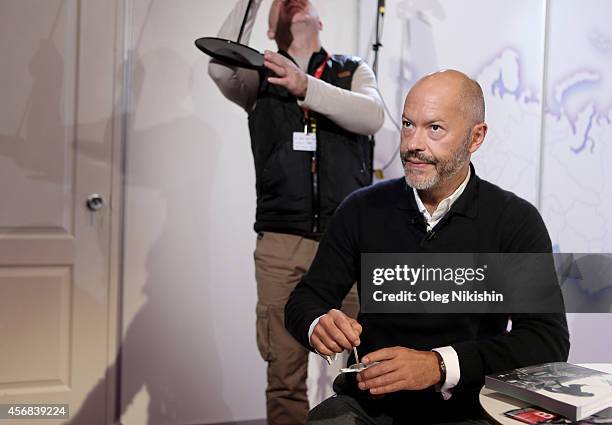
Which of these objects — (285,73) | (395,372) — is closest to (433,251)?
(395,372)

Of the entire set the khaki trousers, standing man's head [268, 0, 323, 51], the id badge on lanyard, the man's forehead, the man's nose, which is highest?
standing man's head [268, 0, 323, 51]

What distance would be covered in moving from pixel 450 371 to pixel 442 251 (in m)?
0.35

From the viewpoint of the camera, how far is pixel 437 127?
5.00ft

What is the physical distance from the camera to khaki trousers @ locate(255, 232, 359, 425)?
7.19 feet

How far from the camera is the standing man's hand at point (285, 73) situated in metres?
2.08

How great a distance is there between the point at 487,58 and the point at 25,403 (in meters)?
2.69

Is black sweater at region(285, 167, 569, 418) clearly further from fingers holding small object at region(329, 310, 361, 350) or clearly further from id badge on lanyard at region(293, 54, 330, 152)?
id badge on lanyard at region(293, 54, 330, 152)

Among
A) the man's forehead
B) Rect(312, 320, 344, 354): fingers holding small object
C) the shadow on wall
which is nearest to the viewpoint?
Rect(312, 320, 344, 354): fingers holding small object

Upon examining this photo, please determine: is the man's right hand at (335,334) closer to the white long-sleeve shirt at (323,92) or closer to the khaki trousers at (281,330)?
the khaki trousers at (281,330)

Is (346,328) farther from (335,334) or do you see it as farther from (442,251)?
(442,251)

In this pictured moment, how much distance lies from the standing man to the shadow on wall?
0.59 m

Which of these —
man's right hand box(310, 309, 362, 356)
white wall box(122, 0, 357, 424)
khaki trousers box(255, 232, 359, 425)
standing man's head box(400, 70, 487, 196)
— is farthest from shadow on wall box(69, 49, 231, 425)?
man's right hand box(310, 309, 362, 356)

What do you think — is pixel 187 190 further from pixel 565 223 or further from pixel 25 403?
pixel 565 223

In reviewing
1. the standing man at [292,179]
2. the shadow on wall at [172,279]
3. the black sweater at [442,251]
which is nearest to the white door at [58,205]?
the shadow on wall at [172,279]
